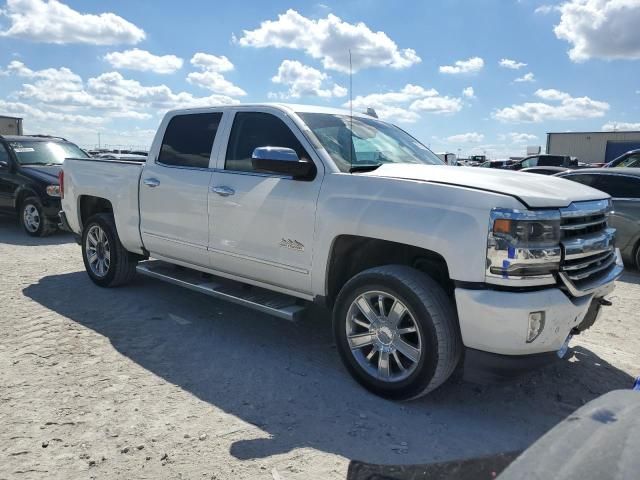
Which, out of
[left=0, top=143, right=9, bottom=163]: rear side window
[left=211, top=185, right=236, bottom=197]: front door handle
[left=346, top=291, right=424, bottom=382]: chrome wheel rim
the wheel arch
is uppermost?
[left=0, top=143, right=9, bottom=163]: rear side window

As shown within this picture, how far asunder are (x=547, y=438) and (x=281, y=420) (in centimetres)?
211

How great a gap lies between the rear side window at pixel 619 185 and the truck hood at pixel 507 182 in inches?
199

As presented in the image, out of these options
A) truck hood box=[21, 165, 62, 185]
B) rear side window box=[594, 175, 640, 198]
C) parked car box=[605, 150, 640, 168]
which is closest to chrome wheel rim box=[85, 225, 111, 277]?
truck hood box=[21, 165, 62, 185]

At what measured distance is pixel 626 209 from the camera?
26.2 feet

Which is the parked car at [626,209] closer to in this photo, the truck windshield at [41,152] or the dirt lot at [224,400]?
the dirt lot at [224,400]

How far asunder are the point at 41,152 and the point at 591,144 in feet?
149

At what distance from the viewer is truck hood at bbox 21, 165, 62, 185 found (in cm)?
998

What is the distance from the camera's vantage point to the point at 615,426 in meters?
1.50

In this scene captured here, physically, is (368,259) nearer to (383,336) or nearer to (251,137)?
(383,336)

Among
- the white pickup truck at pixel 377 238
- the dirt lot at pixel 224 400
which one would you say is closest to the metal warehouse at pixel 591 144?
the dirt lot at pixel 224 400

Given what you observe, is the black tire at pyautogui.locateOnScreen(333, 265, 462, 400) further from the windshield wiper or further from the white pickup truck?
the windshield wiper

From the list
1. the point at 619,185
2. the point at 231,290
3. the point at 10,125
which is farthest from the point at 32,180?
the point at 10,125

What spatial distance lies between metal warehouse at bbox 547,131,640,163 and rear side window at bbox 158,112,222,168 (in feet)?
150

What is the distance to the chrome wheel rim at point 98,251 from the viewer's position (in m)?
6.11
